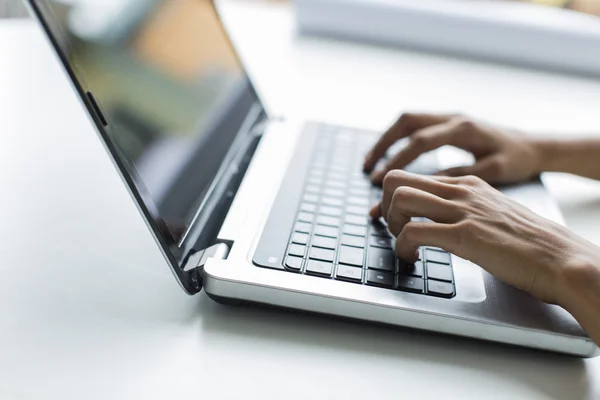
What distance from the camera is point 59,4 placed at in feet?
1.45

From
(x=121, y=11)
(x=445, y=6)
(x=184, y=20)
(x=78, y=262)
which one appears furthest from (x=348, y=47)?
(x=78, y=262)

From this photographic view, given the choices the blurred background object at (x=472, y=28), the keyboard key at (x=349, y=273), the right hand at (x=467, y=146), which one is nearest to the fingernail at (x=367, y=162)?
the right hand at (x=467, y=146)

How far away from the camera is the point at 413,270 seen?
507mm

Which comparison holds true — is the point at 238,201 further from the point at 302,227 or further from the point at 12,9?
the point at 12,9

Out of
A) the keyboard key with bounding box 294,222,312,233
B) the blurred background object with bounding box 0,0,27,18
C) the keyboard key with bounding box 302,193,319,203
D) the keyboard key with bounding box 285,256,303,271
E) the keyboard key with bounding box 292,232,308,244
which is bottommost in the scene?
the keyboard key with bounding box 302,193,319,203

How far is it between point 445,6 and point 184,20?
24.3 inches

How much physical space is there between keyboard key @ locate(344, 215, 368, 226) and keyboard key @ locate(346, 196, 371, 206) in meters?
0.03

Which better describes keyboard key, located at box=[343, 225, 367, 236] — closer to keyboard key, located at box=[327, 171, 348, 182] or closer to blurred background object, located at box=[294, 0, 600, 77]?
keyboard key, located at box=[327, 171, 348, 182]

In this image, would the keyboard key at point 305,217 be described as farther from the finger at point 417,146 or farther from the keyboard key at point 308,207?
the finger at point 417,146

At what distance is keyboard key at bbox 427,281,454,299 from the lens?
1.58ft

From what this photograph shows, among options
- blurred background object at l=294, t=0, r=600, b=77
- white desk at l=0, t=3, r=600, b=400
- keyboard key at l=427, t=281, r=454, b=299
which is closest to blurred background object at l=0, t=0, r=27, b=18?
white desk at l=0, t=3, r=600, b=400

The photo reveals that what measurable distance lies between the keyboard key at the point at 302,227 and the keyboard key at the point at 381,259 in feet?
0.21

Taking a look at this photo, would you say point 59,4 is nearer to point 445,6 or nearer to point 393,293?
point 393,293

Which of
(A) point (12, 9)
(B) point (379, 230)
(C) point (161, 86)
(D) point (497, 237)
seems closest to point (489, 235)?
(D) point (497, 237)
